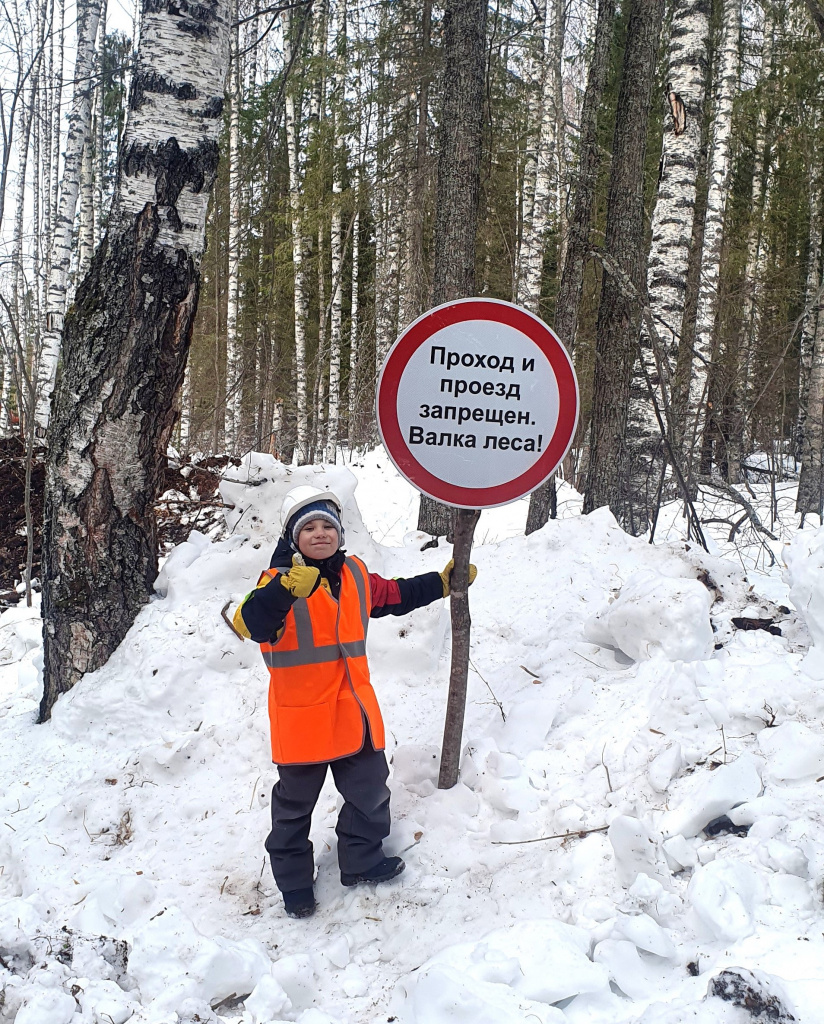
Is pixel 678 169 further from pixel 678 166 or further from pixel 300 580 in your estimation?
pixel 300 580

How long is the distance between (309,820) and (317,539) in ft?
3.32

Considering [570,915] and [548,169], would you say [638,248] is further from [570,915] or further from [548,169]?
[548,169]

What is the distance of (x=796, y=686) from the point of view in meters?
2.73

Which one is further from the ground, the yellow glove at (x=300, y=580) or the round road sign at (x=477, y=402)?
the round road sign at (x=477, y=402)

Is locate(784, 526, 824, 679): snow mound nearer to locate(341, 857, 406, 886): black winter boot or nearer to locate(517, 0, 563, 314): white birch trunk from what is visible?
locate(341, 857, 406, 886): black winter boot

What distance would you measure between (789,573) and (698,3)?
581 centimetres

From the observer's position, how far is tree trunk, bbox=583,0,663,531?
5348mm

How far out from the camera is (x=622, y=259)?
5.47 m

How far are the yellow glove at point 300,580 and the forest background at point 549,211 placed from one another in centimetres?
239

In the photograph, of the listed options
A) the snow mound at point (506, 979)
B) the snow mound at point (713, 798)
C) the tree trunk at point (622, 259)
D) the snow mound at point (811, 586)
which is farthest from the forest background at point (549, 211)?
the snow mound at point (506, 979)

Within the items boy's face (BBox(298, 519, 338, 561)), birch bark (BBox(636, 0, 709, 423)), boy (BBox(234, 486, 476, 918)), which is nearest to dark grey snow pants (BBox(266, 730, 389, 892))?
boy (BBox(234, 486, 476, 918))

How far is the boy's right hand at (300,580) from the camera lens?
7.89ft

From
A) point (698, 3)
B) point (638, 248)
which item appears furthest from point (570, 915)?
point (698, 3)

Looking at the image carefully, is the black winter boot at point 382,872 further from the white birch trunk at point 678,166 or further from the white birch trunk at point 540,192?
the white birch trunk at point 540,192
